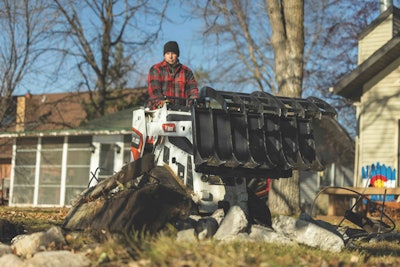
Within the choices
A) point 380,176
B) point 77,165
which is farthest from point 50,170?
point 380,176

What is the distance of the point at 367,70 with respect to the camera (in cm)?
2009

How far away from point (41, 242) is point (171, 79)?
152 inches

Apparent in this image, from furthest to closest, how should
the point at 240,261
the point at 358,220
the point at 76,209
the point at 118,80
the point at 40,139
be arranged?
the point at 118,80
the point at 40,139
the point at 358,220
the point at 76,209
the point at 240,261

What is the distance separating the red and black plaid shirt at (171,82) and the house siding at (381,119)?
11.3m

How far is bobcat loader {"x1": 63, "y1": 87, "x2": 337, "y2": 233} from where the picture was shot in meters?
7.34

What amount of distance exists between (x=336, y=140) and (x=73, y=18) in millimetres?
15150

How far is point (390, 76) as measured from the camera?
20.6m

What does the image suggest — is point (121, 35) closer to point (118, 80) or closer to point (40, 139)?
point (118, 80)

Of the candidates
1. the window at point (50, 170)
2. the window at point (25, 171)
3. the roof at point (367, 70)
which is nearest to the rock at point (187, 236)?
the roof at point (367, 70)

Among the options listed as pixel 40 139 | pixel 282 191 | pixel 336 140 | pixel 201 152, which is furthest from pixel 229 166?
pixel 336 140

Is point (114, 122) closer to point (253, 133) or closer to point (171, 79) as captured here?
point (171, 79)

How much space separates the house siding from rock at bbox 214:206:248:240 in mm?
13760

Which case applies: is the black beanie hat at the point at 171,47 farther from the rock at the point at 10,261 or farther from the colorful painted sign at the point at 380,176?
the colorful painted sign at the point at 380,176

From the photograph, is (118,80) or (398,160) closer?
(398,160)
